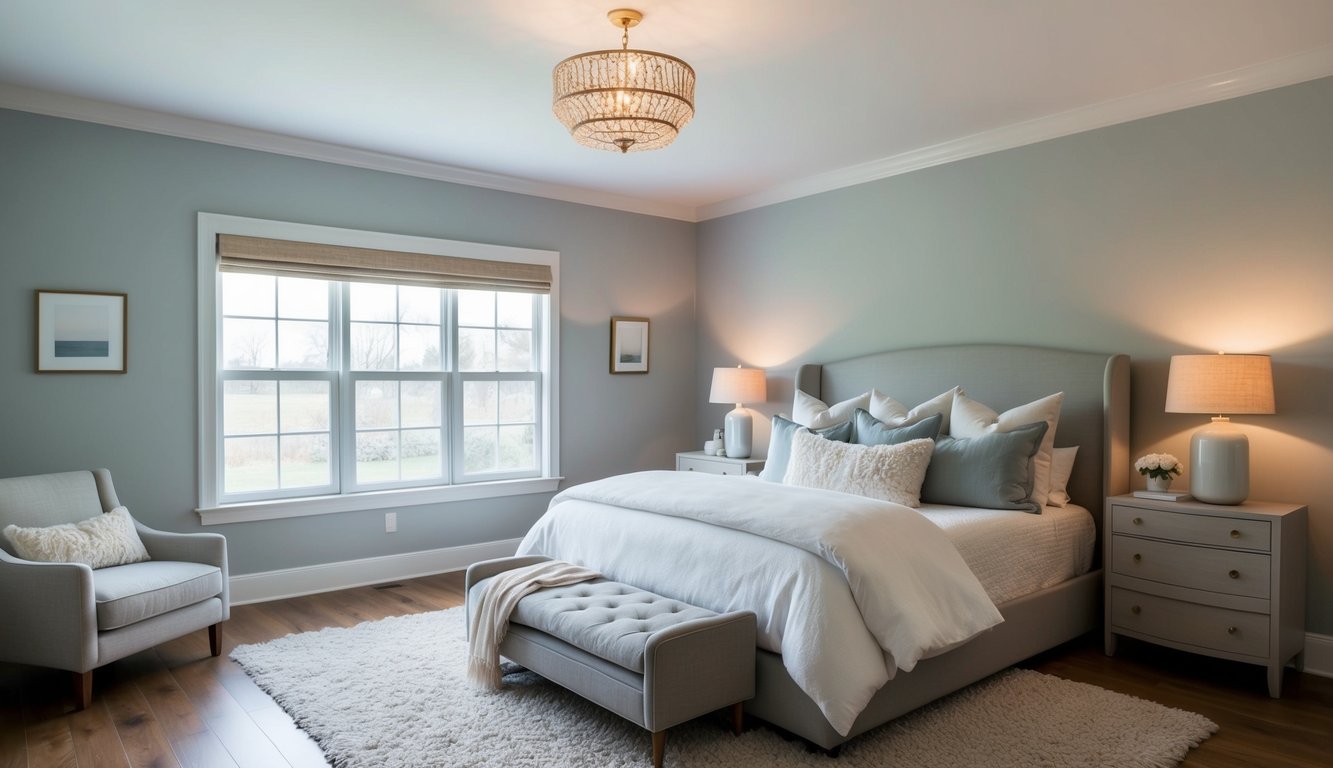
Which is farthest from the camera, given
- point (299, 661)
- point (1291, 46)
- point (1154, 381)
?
point (1154, 381)

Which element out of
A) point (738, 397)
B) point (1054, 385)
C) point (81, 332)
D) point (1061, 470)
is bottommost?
point (1061, 470)

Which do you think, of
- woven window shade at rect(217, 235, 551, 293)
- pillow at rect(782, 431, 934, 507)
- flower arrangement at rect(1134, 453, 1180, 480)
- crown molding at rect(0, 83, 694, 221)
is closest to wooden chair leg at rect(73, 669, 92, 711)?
woven window shade at rect(217, 235, 551, 293)

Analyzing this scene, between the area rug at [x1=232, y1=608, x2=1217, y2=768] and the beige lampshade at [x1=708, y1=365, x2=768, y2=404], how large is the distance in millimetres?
2558

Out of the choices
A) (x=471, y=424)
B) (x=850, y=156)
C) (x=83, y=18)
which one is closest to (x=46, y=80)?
(x=83, y=18)

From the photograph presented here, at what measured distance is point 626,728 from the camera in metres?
2.82

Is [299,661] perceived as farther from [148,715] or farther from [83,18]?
[83,18]

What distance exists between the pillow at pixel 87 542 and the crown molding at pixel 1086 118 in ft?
13.8

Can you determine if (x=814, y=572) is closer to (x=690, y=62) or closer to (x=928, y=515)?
Answer: (x=928, y=515)

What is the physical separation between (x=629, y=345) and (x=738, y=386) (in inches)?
36.3

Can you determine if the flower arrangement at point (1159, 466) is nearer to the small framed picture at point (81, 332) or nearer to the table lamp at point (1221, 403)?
the table lamp at point (1221, 403)

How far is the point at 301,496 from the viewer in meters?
4.62

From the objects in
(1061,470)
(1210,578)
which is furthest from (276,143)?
(1210,578)

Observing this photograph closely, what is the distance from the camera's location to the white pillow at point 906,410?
413 cm

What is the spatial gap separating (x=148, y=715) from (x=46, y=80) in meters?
2.77
